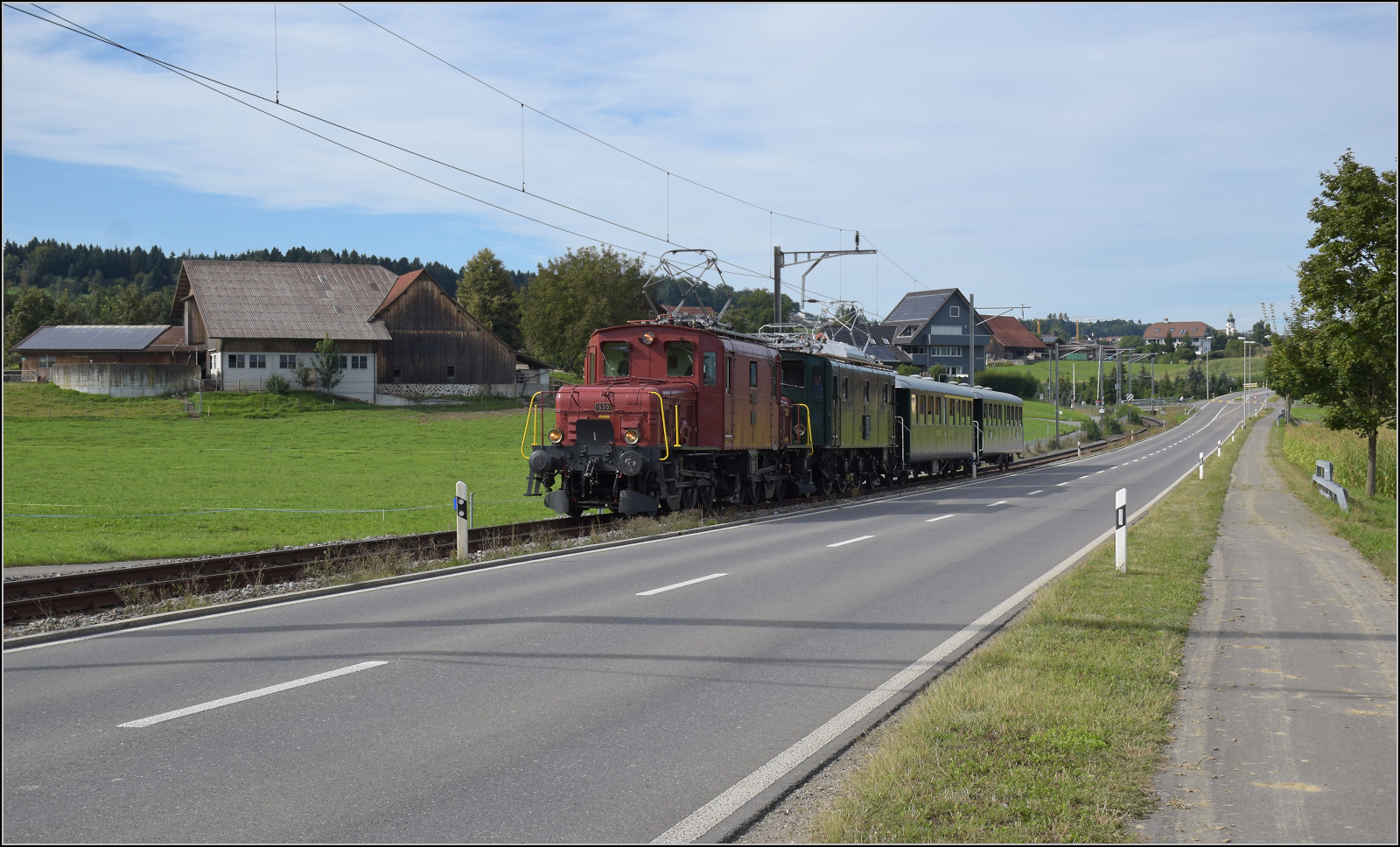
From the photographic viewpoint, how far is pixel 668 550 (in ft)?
53.1

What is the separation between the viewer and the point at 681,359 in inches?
852

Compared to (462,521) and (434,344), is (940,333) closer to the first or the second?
(434,344)

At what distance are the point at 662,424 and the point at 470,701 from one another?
13.0 m

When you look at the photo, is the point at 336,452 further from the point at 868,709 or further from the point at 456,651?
the point at 868,709

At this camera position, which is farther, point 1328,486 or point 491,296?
point 491,296

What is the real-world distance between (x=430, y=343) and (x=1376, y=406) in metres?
71.0

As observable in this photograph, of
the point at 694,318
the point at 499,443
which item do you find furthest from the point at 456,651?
the point at 499,443

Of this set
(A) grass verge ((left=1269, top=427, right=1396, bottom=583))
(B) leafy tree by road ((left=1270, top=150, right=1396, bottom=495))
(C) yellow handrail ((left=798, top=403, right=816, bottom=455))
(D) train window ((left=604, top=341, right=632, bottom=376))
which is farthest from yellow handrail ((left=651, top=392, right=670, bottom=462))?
(B) leafy tree by road ((left=1270, top=150, right=1396, bottom=495))

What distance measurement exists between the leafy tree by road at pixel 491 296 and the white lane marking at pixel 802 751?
332 ft

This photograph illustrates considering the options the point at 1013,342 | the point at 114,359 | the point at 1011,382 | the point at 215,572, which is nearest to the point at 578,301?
the point at 114,359

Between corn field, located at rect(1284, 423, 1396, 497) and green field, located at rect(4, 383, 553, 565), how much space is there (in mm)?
15671

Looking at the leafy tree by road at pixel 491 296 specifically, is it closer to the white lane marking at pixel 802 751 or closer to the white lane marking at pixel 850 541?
the white lane marking at pixel 850 541

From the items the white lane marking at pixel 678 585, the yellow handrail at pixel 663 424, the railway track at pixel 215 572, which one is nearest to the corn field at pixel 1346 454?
the white lane marking at pixel 678 585

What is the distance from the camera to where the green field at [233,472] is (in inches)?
760
